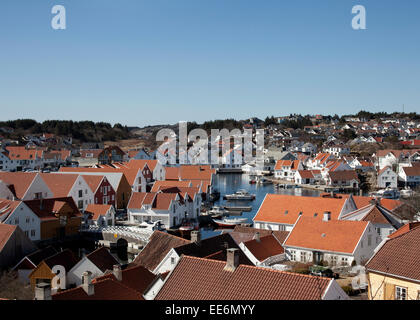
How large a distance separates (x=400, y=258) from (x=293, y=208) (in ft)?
42.8

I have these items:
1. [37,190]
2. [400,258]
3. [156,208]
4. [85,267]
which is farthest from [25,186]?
[400,258]

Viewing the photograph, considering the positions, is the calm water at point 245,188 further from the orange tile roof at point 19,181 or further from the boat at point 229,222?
the orange tile roof at point 19,181

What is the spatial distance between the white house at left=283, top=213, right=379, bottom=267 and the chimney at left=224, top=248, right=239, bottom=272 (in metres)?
9.25

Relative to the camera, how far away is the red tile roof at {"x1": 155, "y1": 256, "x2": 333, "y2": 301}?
843 centimetres

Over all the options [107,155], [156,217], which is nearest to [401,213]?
[156,217]

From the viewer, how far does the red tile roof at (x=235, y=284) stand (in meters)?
8.43

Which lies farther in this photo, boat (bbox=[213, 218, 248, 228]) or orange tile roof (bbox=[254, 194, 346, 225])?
boat (bbox=[213, 218, 248, 228])

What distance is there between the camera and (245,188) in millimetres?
55188

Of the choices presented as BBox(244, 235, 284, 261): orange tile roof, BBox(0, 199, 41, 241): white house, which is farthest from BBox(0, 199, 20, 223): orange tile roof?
BBox(244, 235, 284, 261): orange tile roof

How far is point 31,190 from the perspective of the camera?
29.8 m

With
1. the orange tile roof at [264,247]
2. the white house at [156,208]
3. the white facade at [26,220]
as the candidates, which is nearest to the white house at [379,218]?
the orange tile roof at [264,247]

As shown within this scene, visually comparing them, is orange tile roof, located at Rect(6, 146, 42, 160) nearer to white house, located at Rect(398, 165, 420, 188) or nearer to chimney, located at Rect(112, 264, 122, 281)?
white house, located at Rect(398, 165, 420, 188)

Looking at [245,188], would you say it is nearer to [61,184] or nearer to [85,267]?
[61,184]
